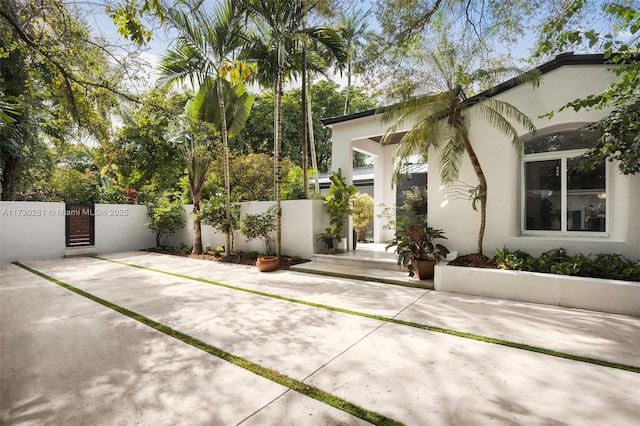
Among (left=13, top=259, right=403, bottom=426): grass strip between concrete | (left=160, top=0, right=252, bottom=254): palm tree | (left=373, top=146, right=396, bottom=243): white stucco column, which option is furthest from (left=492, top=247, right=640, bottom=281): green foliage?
(left=160, top=0, right=252, bottom=254): palm tree

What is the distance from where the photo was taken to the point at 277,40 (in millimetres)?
8477

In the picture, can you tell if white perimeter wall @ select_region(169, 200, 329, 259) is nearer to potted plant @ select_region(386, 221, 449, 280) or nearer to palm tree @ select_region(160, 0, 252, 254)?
palm tree @ select_region(160, 0, 252, 254)

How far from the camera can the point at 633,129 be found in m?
4.62

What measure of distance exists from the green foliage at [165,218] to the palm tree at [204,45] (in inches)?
159

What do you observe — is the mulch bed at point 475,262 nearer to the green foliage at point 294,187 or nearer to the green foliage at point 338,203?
the green foliage at point 338,203

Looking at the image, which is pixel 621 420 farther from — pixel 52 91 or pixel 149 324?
pixel 52 91

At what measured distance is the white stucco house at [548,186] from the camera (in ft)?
19.4

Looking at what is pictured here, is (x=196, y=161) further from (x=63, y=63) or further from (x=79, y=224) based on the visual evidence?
(x=79, y=224)

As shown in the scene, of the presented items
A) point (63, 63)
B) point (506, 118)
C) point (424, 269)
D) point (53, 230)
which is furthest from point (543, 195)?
point (53, 230)

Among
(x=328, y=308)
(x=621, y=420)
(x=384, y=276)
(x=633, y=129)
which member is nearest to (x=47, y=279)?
(x=328, y=308)

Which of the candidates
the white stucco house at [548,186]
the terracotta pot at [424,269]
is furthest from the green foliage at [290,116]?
the terracotta pot at [424,269]

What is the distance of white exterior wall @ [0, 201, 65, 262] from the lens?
9977 millimetres

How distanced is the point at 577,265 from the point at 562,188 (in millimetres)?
2248

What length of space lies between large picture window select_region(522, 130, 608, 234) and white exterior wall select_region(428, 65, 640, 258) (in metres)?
0.19
